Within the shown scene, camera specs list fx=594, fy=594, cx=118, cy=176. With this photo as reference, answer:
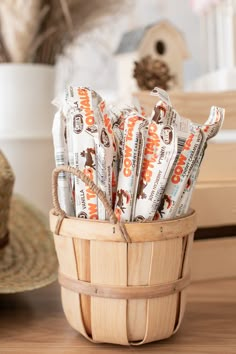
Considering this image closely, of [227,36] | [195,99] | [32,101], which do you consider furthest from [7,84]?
[227,36]

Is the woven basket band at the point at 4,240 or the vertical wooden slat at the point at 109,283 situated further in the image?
the woven basket band at the point at 4,240

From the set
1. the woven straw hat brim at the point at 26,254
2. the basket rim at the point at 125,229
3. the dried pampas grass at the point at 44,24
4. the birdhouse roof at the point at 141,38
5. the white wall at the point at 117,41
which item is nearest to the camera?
the basket rim at the point at 125,229

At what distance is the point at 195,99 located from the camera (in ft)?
2.88

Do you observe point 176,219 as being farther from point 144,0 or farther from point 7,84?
point 144,0

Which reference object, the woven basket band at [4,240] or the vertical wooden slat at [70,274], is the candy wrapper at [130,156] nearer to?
the vertical wooden slat at [70,274]

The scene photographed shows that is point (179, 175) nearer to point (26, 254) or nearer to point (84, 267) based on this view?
point (84, 267)

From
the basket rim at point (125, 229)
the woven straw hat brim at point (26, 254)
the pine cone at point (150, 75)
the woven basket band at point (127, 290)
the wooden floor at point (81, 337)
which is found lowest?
the wooden floor at point (81, 337)

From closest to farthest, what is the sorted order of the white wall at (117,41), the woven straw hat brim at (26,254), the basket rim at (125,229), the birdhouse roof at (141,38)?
the basket rim at (125,229) < the woven straw hat brim at (26,254) < the birdhouse roof at (141,38) < the white wall at (117,41)

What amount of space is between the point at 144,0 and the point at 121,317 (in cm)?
108

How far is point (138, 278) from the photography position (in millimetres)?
602

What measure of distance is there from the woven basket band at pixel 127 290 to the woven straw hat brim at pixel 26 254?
0.14 metres

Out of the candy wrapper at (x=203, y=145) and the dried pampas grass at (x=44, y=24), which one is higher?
the dried pampas grass at (x=44, y=24)

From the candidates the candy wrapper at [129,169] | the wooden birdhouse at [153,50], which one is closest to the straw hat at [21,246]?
the candy wrapper at [129,169]

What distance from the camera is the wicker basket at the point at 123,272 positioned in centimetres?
59
